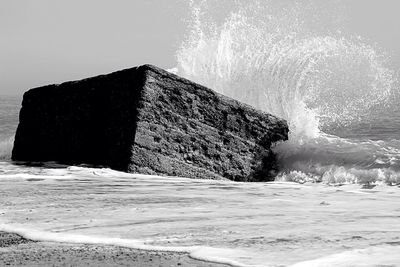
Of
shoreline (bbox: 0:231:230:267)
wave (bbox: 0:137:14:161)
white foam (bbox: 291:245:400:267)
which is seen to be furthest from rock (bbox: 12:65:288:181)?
white foam (bbox: 291:245:400:267)

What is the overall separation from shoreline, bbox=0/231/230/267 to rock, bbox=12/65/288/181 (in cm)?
320

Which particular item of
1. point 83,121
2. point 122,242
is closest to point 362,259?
point 122,242

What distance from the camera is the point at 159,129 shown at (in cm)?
680

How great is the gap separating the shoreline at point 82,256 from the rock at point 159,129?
3.20m

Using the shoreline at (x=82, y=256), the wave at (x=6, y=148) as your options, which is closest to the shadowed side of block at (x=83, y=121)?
the wave at (x=6, y=148)

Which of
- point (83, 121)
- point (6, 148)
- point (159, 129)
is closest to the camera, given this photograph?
point (159, 129)

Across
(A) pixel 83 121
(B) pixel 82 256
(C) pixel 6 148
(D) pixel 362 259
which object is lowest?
(B) pixel 82 256

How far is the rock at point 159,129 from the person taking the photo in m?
6.71

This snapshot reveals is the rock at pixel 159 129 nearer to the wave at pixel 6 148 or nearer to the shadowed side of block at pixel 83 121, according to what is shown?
the shadowed side of block at pixel 83 121

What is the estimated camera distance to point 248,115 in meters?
7.45

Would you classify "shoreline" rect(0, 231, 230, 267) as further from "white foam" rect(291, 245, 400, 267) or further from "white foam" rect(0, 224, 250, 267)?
"white foam" rect(291, 245, 400, 267)

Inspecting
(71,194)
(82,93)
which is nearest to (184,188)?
(71,194)

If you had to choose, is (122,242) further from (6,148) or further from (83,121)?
(6,148)

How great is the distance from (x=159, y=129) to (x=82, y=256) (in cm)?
383
